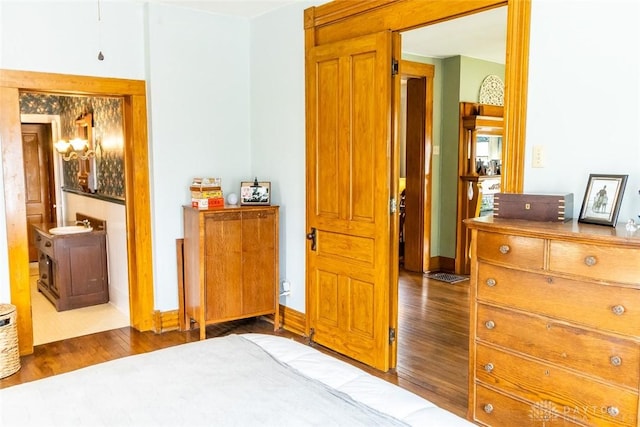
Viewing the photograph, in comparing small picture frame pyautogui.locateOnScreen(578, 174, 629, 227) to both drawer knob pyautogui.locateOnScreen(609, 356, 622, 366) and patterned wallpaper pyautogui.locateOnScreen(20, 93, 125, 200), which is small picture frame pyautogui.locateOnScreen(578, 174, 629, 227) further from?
patterned wallpaper pyautogui.locateOnScreen(20, 93, 125, 200)

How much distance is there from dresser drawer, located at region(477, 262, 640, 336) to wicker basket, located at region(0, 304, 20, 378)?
2996 millimetres

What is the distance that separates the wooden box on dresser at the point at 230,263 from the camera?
154 inches

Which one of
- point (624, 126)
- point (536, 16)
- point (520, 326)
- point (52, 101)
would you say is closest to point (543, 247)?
point (520, 326)

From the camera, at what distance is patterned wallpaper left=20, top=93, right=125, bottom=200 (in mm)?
4703

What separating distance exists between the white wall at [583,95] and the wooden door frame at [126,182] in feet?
9.72

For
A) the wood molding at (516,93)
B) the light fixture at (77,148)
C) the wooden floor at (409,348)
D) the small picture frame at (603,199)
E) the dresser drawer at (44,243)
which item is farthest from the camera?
the light fixture at (77,148)

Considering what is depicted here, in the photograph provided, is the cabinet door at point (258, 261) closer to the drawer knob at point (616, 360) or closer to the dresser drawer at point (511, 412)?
the dresser drawer at point (511, 412)

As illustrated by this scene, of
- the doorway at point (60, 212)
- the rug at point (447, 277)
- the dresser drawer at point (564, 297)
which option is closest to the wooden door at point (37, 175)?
the doorway at point (60, 212)

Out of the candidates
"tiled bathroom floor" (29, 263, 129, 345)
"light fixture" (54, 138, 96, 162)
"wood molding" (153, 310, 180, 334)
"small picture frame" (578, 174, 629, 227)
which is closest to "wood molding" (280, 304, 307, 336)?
"wood molding" (153, 310, 180, 334)

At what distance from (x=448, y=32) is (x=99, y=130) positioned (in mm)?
3693

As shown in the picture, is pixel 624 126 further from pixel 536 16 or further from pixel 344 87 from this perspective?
pixel 344 87

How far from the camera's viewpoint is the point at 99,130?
5.24 meters

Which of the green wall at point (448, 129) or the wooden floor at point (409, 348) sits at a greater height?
the green wall at point (448, 129)

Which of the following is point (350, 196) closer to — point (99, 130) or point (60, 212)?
point (99, 130)
